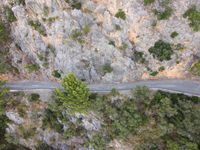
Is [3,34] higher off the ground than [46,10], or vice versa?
[46,10]

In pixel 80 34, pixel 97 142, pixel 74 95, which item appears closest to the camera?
pixel 74 95

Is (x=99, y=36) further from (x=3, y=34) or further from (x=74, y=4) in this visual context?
(x=3, y=34)

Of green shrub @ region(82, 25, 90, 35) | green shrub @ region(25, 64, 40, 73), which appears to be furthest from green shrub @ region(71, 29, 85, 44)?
green shrub @ region(25, 64, 40, 73)

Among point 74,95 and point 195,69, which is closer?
point 74,95

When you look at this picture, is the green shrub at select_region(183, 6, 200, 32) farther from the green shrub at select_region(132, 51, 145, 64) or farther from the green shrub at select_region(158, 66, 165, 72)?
the green shrub at select_region(132, 51, 145, 64)

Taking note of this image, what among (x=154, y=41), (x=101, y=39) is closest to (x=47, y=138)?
(x=101, y=39)

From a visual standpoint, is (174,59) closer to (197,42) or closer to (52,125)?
(197,42)

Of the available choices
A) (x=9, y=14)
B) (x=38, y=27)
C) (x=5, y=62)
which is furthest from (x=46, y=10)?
(x=5, y=62)
